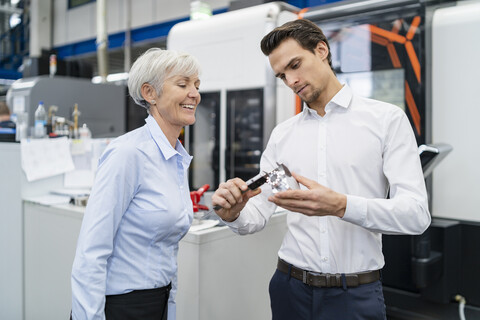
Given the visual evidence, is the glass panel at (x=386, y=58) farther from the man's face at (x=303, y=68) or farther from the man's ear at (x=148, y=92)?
the man's ear at (x=148, y=92)

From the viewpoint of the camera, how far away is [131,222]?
1.30 m

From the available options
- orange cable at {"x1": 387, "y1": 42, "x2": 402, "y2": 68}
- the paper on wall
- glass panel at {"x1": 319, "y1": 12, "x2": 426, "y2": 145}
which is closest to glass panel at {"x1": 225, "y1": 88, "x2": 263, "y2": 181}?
glass panel at {"x1": 319, "y1": 12, "x2": 426, "y2": 145}

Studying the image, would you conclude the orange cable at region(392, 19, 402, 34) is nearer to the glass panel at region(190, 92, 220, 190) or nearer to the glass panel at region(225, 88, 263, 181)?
the glass panel at region(225, 88, 263, 181)

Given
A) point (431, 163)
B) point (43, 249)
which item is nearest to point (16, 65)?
point (43, 249)

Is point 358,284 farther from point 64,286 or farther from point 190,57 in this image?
point 64,286

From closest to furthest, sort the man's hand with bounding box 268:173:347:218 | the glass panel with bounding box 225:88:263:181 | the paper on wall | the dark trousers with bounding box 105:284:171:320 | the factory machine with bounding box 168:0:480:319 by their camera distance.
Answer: the man's hand with bounding box 268:173:347:218 → the dark trousers with bounding box 105:284:171:320 → the paper on wall → the factory machine with bounding box 168:0:480:319 → the glass panel with bounding box 225:88:263:181

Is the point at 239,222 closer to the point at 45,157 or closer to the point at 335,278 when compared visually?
the point at 335,278

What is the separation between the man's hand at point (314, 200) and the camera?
1172 millimetres

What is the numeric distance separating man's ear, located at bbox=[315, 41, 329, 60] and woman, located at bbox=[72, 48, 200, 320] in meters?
0.44

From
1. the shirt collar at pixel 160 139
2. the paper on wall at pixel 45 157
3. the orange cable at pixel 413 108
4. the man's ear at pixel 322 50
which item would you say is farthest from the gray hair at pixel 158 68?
the orange cable at pixel 413 108

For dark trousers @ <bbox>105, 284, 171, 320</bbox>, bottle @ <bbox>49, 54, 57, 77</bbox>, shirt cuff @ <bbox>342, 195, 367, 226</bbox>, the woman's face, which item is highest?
bottle @ <bbox>49, 54, 57, 77</bbox>

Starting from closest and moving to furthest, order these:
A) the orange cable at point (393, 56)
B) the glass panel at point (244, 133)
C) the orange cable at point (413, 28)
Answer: the orange cable at point (413, 28), the orange cable at point (393, 56), the glass panel at point (244, 133)

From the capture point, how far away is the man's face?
145cm

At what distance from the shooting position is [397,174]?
1306mm
